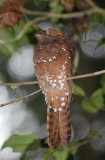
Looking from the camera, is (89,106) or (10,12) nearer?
(10,12)

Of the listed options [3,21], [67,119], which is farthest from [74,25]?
[3,21]

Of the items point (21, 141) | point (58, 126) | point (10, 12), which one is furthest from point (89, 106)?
point (10, 12)

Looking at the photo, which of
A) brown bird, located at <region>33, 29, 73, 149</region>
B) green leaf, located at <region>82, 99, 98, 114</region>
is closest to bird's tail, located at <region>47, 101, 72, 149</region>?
brown bird, located at <region>33, 29, 73, 149</region>

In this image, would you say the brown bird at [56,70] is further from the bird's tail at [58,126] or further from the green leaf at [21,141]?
the green leaf at [21,141]

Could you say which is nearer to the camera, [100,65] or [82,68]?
[82,68]

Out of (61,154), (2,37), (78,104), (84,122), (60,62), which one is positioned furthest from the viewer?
(84,122)

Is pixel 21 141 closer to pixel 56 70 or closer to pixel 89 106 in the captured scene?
pixel 56 70

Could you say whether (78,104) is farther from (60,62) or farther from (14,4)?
(14,4)
